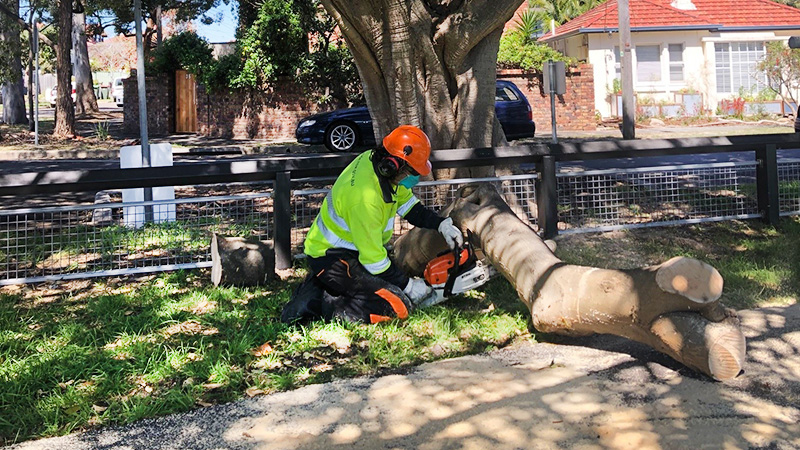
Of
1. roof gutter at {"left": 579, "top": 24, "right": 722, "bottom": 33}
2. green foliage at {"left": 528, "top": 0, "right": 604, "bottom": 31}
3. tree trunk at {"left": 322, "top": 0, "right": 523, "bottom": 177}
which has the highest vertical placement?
green foliage at {"left": 528, "top": 0, "right": 604, "bottom": 31}

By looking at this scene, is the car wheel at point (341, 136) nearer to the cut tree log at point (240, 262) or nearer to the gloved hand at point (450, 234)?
the cut tree log at point (240, 262)

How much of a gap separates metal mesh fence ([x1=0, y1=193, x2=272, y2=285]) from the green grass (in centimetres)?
58

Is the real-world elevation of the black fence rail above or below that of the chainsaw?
above

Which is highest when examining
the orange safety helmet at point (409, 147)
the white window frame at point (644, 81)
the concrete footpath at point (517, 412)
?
the white window frame at point (644, 81)

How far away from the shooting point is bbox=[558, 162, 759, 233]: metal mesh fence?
29.7ft

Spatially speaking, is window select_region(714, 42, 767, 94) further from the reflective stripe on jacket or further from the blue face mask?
the reflective stripe on jacket

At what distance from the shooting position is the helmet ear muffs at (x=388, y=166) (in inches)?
227

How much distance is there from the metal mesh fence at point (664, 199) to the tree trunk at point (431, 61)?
1.18m

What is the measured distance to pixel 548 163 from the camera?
8.27 metres

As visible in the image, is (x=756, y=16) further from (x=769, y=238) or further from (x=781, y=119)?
(x=769, y=238)

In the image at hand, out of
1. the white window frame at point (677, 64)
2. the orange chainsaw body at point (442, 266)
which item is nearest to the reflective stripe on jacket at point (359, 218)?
the orange chainsaw body at point (442, 266)

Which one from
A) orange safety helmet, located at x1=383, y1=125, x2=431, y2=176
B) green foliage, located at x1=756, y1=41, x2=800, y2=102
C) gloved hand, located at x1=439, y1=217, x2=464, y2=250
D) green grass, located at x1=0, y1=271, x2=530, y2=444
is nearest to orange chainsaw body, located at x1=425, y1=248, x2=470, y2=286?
gloved hand, located at x1=439, y1=217, x2=464, y2=250

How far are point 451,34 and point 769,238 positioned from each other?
3.86m

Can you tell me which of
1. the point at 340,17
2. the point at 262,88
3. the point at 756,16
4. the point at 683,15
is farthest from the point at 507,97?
the point at 756,16
